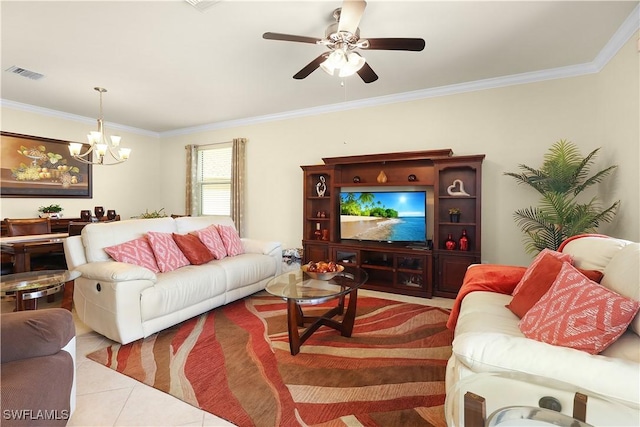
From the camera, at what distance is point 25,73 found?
3.48 m

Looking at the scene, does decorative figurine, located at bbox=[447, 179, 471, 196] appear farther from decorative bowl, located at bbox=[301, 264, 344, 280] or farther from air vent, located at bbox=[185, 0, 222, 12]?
air vent, located at bbox=[185, 0, 222, 12]

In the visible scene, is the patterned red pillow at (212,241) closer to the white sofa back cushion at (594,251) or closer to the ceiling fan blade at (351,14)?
the ceiling fan blade at (351,14)

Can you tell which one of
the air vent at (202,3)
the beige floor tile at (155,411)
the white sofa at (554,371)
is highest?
the air vent at (202,3)

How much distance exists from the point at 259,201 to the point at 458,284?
3.41 meters

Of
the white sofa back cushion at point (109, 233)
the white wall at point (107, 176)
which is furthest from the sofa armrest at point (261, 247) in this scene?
the white wall at point (107, 176)

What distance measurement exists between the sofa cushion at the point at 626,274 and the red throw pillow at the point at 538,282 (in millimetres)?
85

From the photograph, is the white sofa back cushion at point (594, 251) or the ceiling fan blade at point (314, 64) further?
the ceiling fan blade at point (314, 64)

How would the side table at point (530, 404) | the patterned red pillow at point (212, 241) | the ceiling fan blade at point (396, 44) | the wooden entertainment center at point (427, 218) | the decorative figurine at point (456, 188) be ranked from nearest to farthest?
the side table at point (530, 404) → the ceiling fan blade at point (396, 44) → the patterned red pillow at point (212, 241) → the wooden entertainment center at point (427, 218) → the decorative figurine at point (456, 188)

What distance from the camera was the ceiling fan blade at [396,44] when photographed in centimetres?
202

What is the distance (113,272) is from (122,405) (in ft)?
3.40

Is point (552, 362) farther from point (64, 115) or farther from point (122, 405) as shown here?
point (64, 115)

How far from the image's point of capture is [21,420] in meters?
1.08

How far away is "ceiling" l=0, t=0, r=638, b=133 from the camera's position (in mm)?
2332

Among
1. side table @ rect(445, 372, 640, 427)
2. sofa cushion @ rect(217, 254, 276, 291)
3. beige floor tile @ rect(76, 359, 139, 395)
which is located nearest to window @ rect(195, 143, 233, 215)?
sofa cushion @ rect(217, 254, 276, 291)
